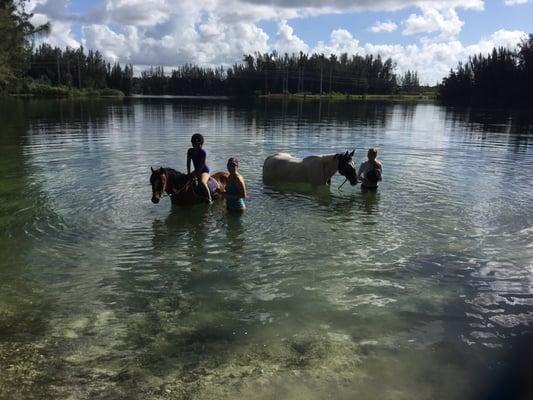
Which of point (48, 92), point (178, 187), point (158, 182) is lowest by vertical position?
point (178, 187)

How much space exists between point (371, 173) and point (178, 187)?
5.52 metres

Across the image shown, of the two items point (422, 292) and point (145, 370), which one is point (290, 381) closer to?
point (145, 370)

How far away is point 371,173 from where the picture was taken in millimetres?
13430

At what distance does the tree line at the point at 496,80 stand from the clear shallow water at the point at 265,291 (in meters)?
97.8

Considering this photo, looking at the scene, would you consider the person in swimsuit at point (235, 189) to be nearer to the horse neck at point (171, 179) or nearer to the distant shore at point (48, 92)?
the horse neck at point (171, 179)

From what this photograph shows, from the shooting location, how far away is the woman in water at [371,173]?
13.4 metres

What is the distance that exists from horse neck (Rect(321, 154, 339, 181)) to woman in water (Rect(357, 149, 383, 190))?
821mm

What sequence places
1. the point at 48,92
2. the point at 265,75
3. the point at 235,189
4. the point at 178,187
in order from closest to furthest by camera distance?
A: the point at 235,189 < the point at 178,187 < the point at 48,92 < the point at 265,75

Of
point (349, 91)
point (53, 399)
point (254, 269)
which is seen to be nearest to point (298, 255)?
point (254, 269)

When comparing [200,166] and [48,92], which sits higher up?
[48,92]

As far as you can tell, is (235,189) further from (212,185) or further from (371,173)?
(371,173)

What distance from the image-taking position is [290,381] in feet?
16.4

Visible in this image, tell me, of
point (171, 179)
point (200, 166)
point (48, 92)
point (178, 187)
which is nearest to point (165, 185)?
point (171, 179)

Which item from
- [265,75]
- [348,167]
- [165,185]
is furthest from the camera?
[265,75]
